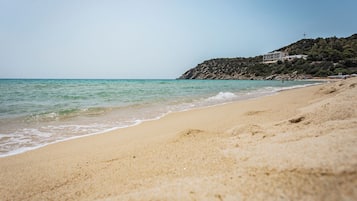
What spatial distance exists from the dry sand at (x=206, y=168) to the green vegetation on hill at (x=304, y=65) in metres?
78.1

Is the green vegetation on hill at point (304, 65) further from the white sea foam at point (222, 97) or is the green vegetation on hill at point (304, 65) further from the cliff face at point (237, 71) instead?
the white sea foam at point (222, 97)

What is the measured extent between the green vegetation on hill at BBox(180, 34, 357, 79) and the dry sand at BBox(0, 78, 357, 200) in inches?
3075

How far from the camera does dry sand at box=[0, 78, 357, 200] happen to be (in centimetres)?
215

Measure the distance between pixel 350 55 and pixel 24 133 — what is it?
96569mm

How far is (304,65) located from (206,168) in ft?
307

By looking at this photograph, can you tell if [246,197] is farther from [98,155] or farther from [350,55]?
[350,55]

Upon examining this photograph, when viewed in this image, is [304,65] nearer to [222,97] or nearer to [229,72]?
[229,72]

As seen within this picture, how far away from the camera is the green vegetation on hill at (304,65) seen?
73375 mm

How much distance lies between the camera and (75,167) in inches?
166

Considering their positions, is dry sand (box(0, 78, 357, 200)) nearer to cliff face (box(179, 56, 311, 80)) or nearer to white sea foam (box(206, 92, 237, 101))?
white sea foam (box(206, 92, 237, 101))

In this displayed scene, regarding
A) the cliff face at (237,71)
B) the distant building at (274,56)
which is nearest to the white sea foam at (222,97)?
the cliff face at (237,71)

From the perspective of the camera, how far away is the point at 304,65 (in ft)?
273

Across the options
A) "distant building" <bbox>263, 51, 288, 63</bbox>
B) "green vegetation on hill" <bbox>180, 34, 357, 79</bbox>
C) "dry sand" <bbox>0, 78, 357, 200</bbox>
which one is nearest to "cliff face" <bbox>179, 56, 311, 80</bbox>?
"green vegetation on hill" <bbox>180, 34, 357, 79</bbox>

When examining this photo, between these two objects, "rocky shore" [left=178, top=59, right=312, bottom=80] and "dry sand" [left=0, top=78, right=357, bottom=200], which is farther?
"rocky shore" [left=178, top=59, right=312, bottom=80]
